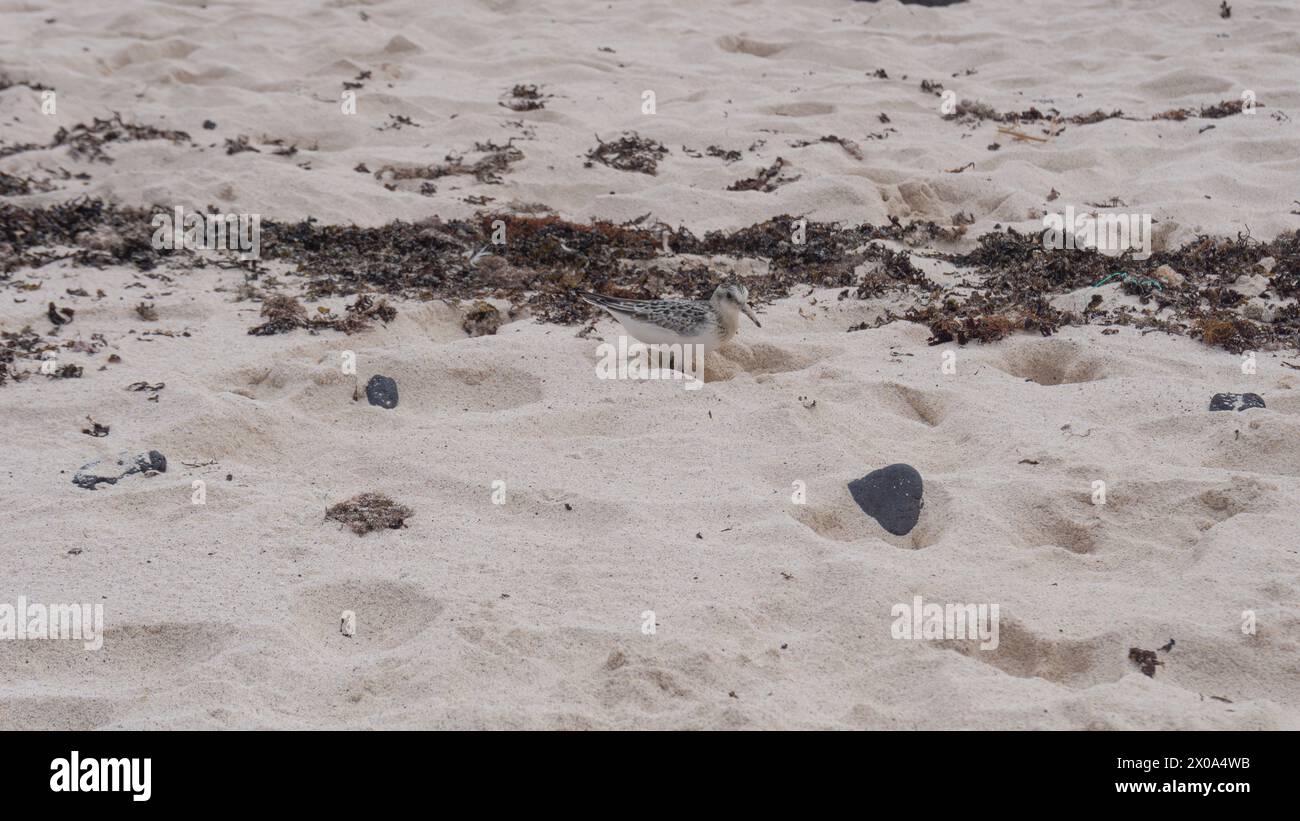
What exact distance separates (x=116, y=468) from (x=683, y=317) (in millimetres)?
2241

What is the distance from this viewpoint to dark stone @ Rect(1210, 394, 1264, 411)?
4344 mm

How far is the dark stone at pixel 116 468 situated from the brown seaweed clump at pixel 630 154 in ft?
12.6

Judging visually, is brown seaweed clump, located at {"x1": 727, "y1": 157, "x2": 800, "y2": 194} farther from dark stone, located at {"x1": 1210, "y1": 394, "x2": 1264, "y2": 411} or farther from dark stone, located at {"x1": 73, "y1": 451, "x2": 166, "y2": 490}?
dark stone, located at {"x1": 73, "y1": 451, "x2": 166, "y2": 490}

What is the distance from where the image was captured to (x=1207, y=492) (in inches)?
148

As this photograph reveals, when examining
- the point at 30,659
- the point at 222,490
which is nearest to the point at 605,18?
the point at 222,490

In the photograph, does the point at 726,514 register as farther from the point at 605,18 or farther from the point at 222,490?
the point at 605,18

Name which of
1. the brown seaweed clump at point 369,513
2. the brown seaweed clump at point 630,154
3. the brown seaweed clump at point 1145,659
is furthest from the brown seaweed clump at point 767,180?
the brown seaweed clump at point 1145,659

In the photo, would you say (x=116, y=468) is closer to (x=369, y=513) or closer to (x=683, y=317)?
(x=369, y=513)

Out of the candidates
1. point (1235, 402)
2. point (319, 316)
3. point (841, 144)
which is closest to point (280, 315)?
point (319, 316)

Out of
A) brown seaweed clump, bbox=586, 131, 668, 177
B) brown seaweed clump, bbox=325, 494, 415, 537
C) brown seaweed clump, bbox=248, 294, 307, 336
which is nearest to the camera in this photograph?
brown seaweed clump, bbox=325, 494, 415, 537

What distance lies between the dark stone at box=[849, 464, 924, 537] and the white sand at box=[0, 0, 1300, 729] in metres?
0.05

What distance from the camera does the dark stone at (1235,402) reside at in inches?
171

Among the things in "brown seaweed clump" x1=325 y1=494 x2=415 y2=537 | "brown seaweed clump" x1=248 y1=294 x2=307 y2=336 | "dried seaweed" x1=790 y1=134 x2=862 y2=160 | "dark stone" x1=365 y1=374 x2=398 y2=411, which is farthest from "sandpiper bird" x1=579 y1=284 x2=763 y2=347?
"dried seaweed" x1=790 y1=134 x2=862 y2=160

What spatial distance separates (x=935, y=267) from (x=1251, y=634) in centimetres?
320
